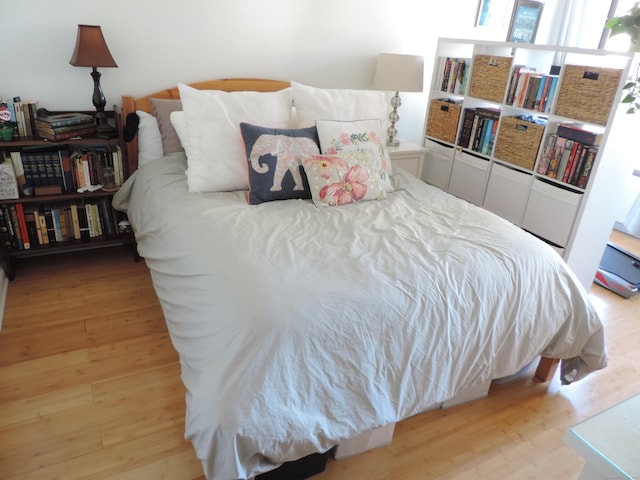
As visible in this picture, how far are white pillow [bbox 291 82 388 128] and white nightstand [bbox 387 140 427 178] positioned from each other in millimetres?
553

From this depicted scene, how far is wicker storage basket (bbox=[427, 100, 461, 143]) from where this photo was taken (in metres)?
3.10

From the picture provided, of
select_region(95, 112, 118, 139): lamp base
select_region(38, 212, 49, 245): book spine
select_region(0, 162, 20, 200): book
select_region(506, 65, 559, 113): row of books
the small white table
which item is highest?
select_region(506, 65, 559, 113): row of books

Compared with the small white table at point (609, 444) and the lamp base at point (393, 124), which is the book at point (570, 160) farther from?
the small white table at point (609, 444)

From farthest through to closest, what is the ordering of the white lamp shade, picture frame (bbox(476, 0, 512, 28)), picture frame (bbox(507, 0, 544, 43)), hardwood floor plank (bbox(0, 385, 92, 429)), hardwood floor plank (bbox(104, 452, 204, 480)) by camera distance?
picture frame (bbox(476, 0, 512, 28)), picture frame (bbox(507, 0, 544, 43)), the white lamp shade, hardwood floor plank (bbox(0, 385, 92, 429)), hardwood floor plank (bbox(104, 452, 204, 480))

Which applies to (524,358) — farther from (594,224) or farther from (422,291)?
(594,224)

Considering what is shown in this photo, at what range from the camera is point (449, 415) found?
1.76 meters

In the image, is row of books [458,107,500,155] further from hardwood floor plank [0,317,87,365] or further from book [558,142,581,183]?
hardwood floor plank [0,317,87,365]

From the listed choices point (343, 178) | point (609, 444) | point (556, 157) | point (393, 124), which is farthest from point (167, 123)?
point (609, 444)

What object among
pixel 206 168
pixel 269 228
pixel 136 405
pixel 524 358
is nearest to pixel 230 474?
pixel 136 405

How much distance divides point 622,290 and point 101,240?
10.3 feet

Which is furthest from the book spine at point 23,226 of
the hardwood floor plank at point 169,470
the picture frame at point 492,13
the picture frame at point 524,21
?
the picture frame at point 492,13

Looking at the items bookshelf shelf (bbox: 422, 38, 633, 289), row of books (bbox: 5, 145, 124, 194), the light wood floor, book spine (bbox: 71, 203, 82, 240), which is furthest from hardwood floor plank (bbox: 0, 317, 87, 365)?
bookshelf shelf (bbox: 422, 38, 633, 289)

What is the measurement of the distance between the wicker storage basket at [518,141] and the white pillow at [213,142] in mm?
1624

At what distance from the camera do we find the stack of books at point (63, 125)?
2.16 meters
